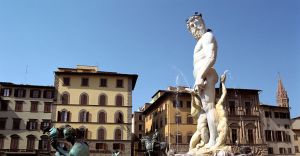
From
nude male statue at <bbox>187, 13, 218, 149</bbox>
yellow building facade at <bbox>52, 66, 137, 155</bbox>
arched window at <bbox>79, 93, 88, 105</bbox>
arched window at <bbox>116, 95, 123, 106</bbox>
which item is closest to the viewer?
nude male statue at <bbox>187, 13, 218, 149</bbox>

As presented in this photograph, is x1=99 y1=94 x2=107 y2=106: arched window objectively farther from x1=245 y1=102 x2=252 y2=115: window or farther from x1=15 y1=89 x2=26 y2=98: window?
x1=245 y1=102 x2=252 y2=115: window

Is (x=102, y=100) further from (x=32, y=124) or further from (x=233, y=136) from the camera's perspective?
(x=233, y=136)

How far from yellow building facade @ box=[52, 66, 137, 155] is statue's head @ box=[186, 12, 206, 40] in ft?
118

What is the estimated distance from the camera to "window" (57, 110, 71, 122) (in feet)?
152

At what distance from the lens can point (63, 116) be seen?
46438 mm

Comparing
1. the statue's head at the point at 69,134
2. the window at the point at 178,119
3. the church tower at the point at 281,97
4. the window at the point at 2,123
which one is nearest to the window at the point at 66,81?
the window at the point at 2,123

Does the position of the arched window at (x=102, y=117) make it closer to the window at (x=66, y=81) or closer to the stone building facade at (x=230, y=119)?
the window at (x=66, y=81)

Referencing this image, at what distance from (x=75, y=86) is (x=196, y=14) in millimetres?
38393

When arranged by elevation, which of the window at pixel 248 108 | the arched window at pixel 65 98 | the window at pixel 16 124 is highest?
the arched window at pixel 65 98

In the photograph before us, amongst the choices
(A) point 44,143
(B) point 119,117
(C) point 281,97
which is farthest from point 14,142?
(C) point 281,97

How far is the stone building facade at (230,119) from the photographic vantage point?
48750 millimetres

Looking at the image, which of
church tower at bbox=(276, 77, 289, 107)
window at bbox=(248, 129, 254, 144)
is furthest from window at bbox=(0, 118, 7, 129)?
church tower at bbox=(276, 77, 289, 107)

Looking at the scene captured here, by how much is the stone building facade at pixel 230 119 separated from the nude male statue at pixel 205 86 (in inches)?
1474

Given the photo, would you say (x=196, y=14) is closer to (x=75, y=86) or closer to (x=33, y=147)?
(x=75, y=86)
